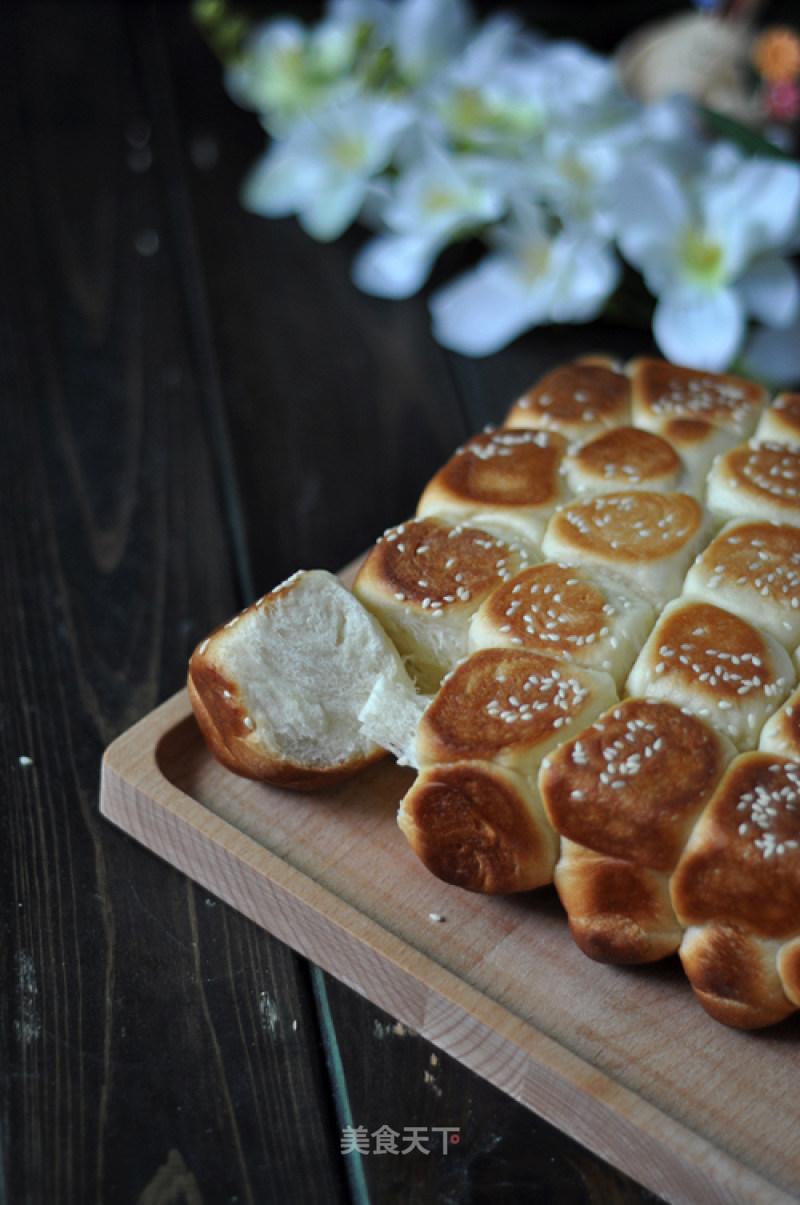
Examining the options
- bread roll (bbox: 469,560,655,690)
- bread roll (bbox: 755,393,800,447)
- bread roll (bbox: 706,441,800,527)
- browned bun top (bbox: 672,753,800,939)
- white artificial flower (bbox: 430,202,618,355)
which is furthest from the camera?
white artificial flower (bbox: 430,202,618,355)

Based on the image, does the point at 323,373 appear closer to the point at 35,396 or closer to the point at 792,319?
the point at 35,396

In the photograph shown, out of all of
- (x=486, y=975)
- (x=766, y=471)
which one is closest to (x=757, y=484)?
(x=766, y=471)

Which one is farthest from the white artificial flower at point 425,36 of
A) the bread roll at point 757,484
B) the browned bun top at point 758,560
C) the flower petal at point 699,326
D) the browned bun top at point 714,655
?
the browned bun top at point 714,655

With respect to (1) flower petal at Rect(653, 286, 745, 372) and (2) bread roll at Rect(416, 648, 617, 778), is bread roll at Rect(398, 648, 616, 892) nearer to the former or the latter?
(2) bread roll at Rect(416, 648, 617, 778)

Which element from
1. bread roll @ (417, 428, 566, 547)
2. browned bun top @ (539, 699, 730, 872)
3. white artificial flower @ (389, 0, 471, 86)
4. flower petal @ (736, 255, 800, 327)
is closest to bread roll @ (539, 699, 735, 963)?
browned bun top @ (539, 699, 730, 872)

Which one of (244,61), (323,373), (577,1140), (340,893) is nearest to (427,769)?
(340,893)
